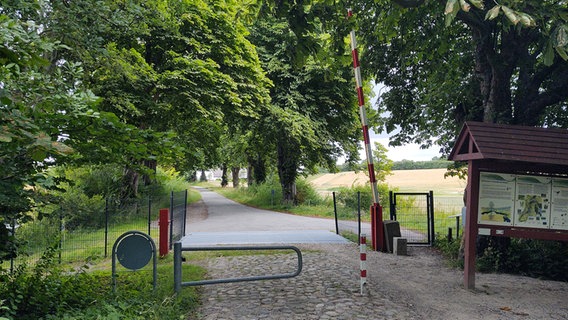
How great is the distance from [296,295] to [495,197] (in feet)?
13.0

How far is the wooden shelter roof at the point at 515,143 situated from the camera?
6863 millimetres

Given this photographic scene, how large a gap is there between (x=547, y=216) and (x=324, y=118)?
18.3m

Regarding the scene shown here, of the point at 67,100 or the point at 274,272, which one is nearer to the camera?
the point at 67,100

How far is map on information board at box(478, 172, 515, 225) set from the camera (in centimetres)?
730

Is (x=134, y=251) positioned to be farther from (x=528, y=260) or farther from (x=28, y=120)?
(x=528, y=260)

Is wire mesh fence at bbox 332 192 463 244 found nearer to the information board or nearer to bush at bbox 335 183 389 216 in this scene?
the information board

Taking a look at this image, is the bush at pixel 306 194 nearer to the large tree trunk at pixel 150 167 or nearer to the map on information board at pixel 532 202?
the large tree trunk at pixel 150 167

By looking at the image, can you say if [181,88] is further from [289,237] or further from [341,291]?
[341,291]

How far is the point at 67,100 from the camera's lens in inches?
168

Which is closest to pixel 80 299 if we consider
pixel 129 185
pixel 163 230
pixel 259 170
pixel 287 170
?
pixel 163 230

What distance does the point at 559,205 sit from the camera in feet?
23.6

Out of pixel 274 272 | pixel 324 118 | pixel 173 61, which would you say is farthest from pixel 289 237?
pixel 324 118

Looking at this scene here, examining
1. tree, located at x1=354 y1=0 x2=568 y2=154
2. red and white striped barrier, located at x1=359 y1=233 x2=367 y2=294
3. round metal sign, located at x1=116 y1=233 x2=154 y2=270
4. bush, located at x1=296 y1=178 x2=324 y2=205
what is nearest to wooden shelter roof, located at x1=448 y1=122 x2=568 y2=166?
tree, located at x1=354 y1=0 x2=568 y2=154

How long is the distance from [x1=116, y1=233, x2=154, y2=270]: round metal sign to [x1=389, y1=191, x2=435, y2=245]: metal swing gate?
827 centimetres
